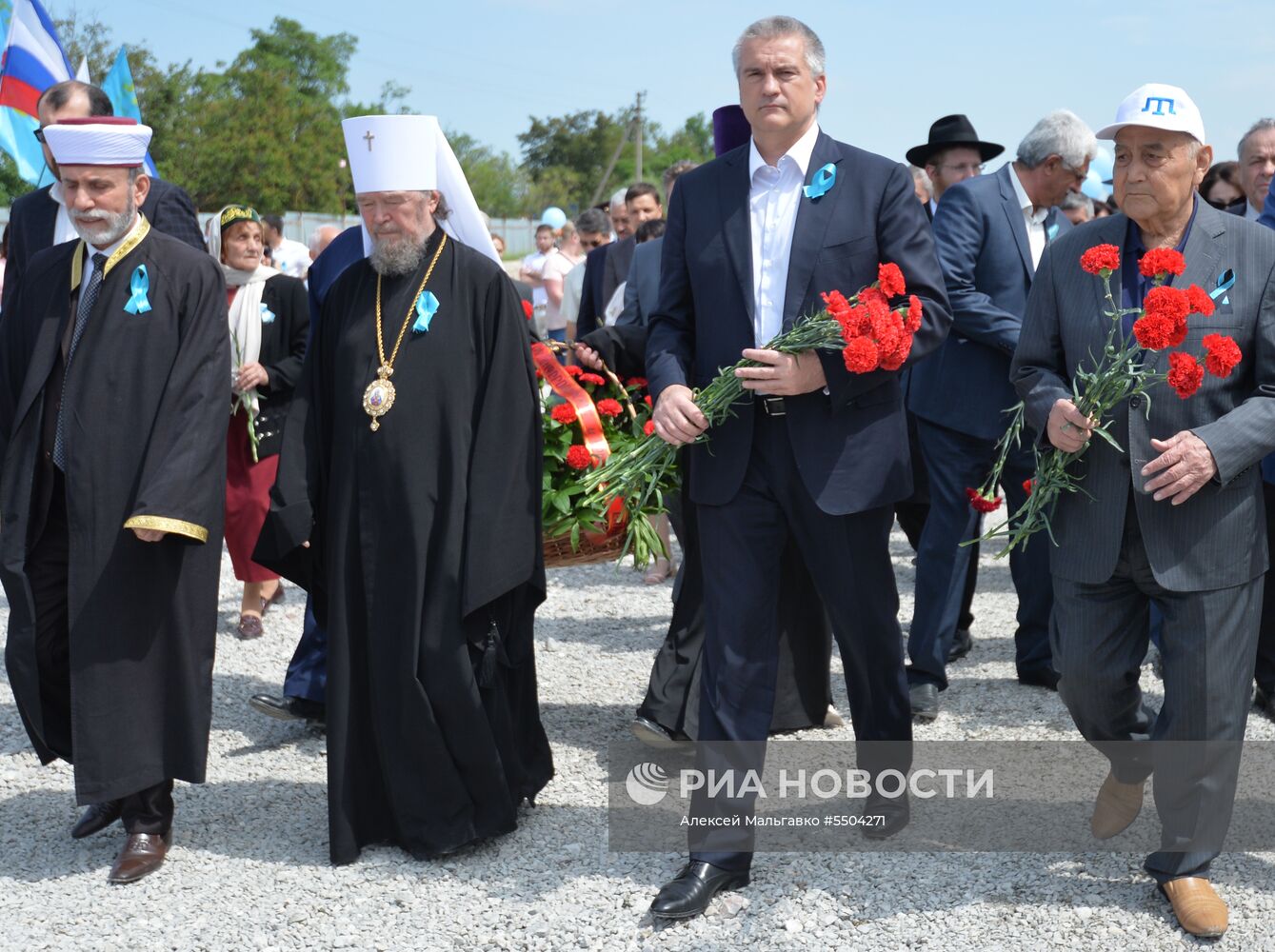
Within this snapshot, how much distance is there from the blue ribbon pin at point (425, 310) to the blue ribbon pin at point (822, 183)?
49.9 inches

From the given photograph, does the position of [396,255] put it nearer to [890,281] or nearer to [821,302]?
[821,302]

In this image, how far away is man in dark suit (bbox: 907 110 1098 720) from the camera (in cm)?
598

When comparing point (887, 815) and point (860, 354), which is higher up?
point (860, 354)

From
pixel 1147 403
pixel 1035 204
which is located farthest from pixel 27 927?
pixel 1035 204

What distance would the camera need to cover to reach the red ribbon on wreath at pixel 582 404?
17.1 feet

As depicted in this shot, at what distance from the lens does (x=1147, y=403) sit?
3900mm

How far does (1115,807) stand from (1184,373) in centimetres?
154

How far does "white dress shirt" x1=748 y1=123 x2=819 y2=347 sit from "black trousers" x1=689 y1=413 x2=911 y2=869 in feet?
0.99

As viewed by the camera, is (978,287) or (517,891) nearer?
(517,891)

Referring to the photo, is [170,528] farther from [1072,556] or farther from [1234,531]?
[1234,531]

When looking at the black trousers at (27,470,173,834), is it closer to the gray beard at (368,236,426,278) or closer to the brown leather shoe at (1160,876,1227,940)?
the gray beard at (368,236,426,278)

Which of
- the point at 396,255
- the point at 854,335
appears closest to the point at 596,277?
the point at 396,255

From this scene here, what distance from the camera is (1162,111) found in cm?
384

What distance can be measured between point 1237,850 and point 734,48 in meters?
2.91
